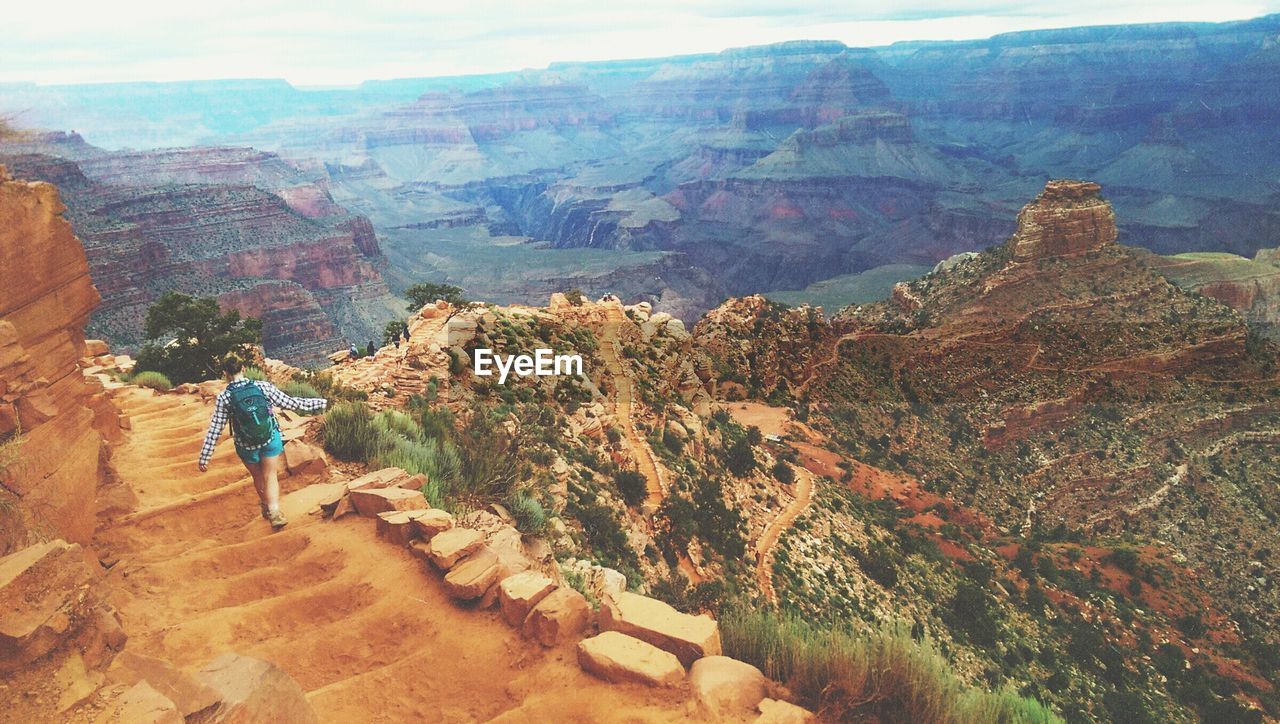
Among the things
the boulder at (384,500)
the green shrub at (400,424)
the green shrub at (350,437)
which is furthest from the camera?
the green shrub at (400,424)

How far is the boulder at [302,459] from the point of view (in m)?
9.33

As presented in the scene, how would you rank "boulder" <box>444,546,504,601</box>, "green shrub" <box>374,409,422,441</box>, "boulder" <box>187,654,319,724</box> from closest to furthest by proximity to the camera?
"boulder" <box>187,654,319,724</box> → "boulder" <box>444,546,504,601</box> → "green shrub" <box>374,409,422,441</box>

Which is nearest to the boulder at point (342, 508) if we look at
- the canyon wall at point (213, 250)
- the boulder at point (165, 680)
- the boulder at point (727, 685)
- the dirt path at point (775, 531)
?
the boulder at point (165, 680)

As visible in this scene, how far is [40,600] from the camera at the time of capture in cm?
486

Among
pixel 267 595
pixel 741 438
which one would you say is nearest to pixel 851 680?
pixel 267 595

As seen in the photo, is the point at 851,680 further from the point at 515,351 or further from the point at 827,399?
the point at 827,399

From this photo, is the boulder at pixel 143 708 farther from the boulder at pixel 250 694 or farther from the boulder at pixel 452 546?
the boulder at pixel 452 546

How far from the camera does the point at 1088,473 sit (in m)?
34.1

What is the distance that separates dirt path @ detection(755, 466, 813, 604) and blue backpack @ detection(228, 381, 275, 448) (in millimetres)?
10293

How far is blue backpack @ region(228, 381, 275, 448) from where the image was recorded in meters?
8.15

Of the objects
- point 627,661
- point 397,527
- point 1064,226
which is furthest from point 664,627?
point 1064,226

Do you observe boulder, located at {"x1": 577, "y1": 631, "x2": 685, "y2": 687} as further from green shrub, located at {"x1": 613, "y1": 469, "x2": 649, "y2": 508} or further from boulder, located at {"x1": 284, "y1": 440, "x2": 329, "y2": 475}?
green shrub, located at {"x1": 613, "y1": 469, "x2": 649, "y2": 508}

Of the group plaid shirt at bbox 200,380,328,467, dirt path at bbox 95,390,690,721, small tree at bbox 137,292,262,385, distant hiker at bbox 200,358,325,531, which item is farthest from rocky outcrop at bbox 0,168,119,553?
small tree at bbox 137,292,262,385

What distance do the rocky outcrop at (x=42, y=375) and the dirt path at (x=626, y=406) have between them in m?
10.5
